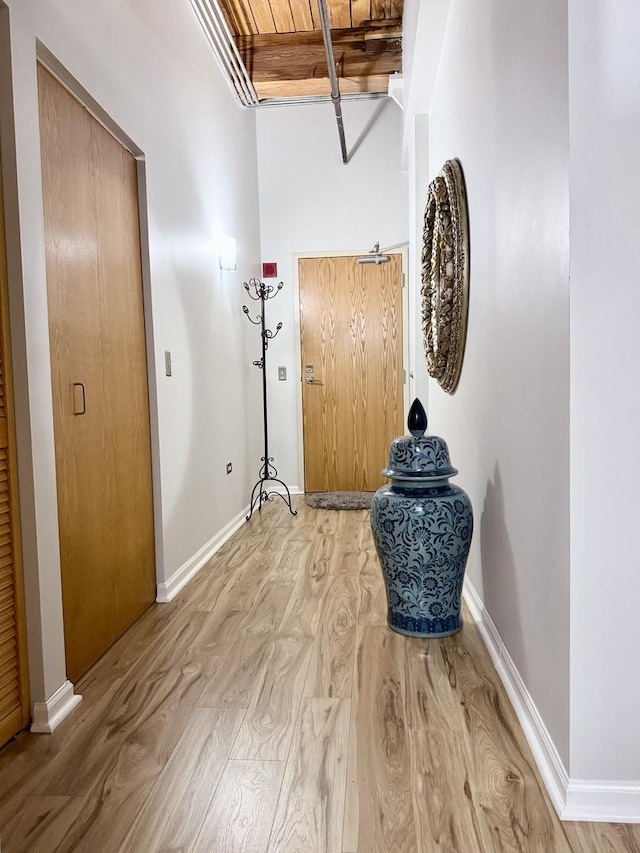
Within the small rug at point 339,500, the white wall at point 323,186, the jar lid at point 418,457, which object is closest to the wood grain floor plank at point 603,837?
the jar lid at point 418,457

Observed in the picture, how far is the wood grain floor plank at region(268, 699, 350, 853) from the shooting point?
4.20ft

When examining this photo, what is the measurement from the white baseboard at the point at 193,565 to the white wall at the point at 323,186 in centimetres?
166

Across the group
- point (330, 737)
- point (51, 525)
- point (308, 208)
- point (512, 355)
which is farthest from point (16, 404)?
point (308, 208)

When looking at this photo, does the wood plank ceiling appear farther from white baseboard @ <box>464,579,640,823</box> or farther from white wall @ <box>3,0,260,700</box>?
white baseboard @ <box>464,579,640,823</box>

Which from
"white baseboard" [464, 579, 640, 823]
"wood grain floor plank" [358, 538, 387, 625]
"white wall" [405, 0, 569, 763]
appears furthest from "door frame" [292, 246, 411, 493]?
"white baseboard" [464, 579, 640, 823]

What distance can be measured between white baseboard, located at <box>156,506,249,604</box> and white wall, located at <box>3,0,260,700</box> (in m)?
0.05

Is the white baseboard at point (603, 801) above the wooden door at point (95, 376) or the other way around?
the other way around

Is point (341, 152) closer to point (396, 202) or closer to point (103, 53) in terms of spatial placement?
point (396, 202)

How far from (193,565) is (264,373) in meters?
2.03

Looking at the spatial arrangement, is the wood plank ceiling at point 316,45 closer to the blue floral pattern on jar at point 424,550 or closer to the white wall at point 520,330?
the white wall at point 520,330

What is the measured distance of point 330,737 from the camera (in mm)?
1654

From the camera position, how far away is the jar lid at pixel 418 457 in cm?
223

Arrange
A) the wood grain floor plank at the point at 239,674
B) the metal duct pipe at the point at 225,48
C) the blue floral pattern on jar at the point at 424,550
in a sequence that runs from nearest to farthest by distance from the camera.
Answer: the wood grain floor plank at the point at 239,674
the blue floral pattern on jar at the point at 424,550
the metal duct pipe at the point at 225,48

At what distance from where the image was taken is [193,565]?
316cm
